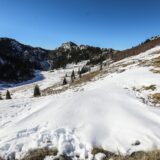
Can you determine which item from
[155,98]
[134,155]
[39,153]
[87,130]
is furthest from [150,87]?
[39,153]

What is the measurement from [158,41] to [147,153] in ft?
360

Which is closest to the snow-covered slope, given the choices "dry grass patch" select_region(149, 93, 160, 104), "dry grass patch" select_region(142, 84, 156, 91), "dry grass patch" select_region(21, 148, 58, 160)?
"dry grass patch" select_region(21, 148, 58, 160)

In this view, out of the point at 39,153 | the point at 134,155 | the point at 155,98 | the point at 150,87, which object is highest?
the point at 39,153

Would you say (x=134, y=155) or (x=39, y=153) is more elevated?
(x=39, y=153)

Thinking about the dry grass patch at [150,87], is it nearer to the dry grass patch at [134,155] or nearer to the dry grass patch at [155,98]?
the dry grass patch at [155,98]

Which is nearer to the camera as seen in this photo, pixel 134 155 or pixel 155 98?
pixel 134 155

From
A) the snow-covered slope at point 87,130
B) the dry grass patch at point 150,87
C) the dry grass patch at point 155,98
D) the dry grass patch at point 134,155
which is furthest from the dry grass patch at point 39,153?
the dry grass patch at point 150,87

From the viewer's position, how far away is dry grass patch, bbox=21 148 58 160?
9172 millimetres

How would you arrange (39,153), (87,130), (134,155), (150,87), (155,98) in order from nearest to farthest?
(134,155) < (39,153) < (87,130) < (155,98) < (150,87)

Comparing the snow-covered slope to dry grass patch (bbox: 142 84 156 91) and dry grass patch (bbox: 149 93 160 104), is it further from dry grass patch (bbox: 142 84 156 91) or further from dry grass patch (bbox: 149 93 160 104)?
dry grass patch (bbox: 142 84 156 91)

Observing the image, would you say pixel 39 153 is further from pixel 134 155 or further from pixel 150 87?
pixel 150 87

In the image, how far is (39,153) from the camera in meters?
9.30

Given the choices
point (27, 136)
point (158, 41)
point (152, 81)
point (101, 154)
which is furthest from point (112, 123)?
point (158, 41)

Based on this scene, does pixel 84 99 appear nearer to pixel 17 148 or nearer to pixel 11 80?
pixel 17 148
